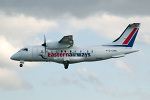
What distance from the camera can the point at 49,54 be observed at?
141 feet

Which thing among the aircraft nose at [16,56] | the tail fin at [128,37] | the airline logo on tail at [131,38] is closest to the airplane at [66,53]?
the aircraft nose at [16,56]

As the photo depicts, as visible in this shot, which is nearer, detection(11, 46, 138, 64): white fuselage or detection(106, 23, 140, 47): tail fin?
detection(11, 46, 138, 64): white fuselage

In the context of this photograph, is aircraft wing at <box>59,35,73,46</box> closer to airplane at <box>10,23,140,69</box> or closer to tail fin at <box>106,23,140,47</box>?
airplane at <box>10,23,140,69</box>

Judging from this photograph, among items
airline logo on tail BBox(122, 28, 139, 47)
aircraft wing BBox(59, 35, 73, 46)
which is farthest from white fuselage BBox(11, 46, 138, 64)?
airline logo on tail BBox(122, 28, 139, 47)

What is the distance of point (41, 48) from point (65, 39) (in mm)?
3933

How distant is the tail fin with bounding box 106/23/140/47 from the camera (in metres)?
44.6

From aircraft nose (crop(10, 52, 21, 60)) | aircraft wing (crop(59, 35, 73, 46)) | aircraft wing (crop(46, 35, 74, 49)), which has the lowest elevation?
aircraft nose (crop(10, 52, 21, 60))

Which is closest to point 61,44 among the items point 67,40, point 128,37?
point 67,40

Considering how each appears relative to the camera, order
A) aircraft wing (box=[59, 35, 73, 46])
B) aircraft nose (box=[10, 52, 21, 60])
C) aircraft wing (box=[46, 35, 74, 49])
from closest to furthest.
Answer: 1. aircraft wing (box=[59, 35, 73, 46])
2. aircraft wing (box=[46, 35, 74, 49])
3. aircraft nose (box=[10, 52, 21, 60])

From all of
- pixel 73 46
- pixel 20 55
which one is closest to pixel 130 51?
pixel 73 46

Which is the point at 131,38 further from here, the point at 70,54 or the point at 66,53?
the point at 66,53

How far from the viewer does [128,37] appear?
45.0m

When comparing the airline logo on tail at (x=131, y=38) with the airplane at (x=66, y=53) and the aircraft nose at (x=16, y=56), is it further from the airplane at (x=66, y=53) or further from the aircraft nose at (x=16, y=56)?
the aircraft nose at (x=16, y=56)

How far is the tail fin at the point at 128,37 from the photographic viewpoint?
44.6 metres
